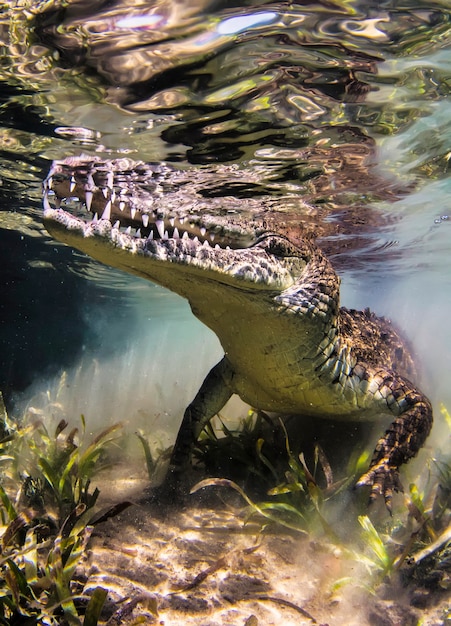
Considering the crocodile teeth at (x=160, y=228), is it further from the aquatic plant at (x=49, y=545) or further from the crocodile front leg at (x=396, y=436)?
the crocodile front leg at (x=396, y=436)

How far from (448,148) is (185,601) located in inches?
273

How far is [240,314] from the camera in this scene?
3969 millimetres

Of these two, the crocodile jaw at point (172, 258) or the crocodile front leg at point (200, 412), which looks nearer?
the crocodile jaw at point (172, 258)

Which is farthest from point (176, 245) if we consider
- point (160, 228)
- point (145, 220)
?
point (145, 220)

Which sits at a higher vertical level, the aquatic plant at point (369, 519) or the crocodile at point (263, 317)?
the crocodile at point (263, 317)

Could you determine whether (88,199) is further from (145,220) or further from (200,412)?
(200,412)

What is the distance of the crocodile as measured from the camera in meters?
3.38

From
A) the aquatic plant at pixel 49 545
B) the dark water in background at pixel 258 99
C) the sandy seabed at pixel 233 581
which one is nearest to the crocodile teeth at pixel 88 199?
the dark water in background at pixel 258 99

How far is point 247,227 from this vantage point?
166 inches

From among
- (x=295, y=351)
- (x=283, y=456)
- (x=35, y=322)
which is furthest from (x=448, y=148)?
(x=35, y=322)

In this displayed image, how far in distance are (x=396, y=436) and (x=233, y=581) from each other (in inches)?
78.7

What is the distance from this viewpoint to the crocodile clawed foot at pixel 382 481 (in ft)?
11.6

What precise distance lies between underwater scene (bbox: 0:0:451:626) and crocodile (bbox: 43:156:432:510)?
0.08ft

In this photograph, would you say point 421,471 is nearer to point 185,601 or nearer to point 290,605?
point 290,605
